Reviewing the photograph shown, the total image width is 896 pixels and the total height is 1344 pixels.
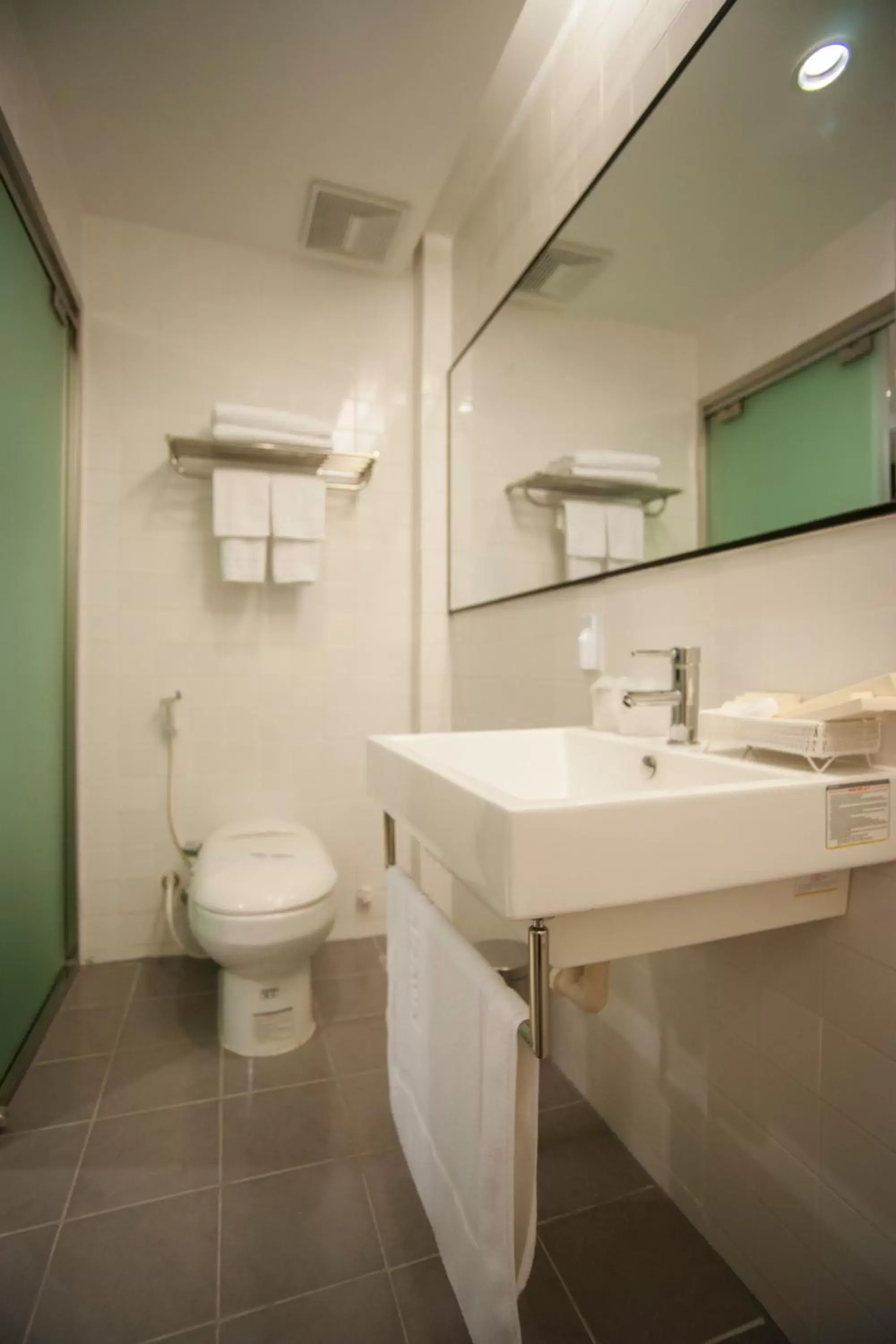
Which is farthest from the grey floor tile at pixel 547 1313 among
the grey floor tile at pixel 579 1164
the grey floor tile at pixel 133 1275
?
the grey floor tile at pixel 133 1275

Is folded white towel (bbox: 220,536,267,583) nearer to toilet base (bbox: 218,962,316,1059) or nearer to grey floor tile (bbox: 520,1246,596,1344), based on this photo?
toilet base (bbox: 218,962,316,1059)

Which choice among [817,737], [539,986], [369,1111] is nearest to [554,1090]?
[369,1111]

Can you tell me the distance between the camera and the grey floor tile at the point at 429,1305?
898mm

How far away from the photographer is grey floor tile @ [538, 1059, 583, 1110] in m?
1.40

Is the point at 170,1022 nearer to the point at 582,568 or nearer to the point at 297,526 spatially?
the point at 297,526

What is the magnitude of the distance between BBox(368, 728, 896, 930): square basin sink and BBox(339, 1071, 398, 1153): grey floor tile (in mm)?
827

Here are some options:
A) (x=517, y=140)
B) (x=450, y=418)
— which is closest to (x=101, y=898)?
(x=450, y=418)

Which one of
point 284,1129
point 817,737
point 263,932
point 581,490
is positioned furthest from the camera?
point 581,490

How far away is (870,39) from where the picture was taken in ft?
2.71

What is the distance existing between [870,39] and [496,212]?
4.27 ft

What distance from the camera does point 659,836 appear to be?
62 centimetres

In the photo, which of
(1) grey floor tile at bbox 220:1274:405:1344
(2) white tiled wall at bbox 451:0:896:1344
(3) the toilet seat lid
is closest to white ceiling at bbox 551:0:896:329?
(2) white tiled wall at bbox 451:0:896:1344

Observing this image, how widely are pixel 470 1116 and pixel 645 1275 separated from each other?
0.51 m

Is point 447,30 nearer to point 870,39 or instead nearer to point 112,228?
point 870,39
